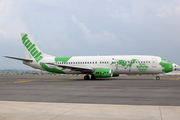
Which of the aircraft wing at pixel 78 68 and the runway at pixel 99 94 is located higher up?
the aircraft wing at pixel 78 68

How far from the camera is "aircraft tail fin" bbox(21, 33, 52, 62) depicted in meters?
37.0

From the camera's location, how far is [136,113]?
7.46 metres

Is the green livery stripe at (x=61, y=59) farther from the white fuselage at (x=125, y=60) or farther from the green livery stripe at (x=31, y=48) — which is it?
the green livery stripe at (x=31, y=48)

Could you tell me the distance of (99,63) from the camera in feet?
109

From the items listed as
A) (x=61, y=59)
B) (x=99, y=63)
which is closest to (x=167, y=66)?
(x=99, y=63)

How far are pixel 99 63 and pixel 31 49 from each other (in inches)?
517

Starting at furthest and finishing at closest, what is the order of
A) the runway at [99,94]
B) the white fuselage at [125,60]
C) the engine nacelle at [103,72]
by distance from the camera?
the white fuselage at [125,60] → the engine nacelle at [103,72] → the runway at [99,94]

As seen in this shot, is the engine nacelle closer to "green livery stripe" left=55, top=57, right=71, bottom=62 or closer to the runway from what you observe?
"green livery stripe" left=55, top=57, right=71, bottom=62

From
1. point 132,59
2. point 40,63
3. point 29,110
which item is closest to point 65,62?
point 40,63

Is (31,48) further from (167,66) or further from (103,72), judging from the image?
(167,66)

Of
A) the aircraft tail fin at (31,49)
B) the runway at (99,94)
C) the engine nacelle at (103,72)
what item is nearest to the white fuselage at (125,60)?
the engine nacelle at (103,72)

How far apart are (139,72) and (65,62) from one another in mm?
12831

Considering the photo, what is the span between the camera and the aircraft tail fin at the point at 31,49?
3697 centimetres

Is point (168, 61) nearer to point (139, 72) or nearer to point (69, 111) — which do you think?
point (139, 72)
